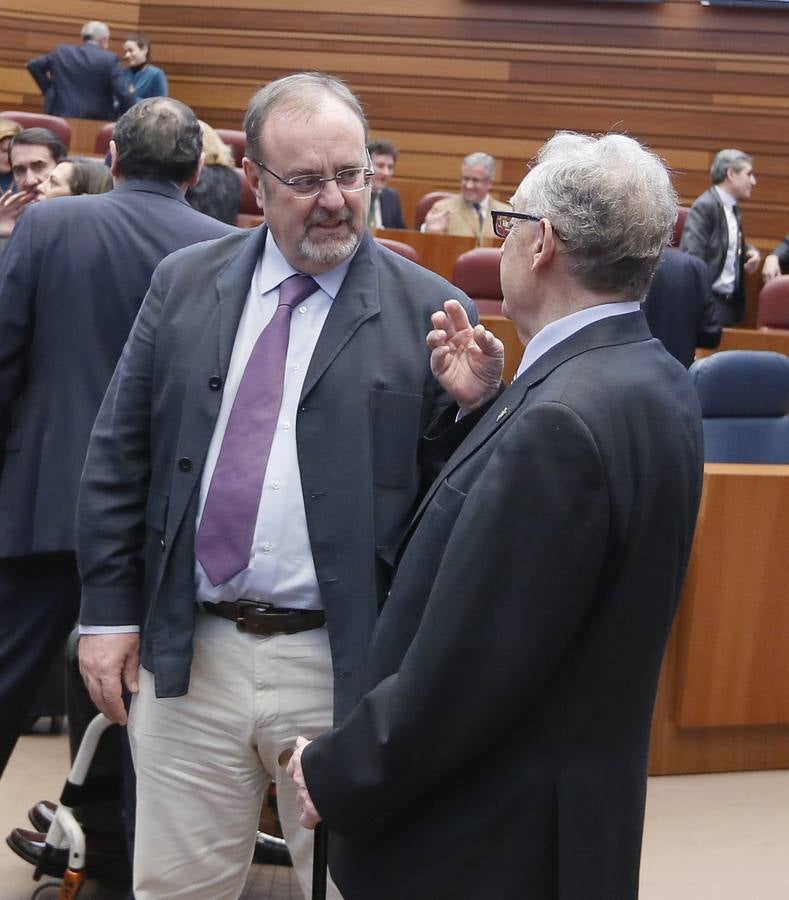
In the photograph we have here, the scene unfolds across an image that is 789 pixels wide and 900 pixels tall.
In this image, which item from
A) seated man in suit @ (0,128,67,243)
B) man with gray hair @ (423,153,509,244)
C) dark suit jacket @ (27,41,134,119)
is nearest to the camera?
seated man in suit @ (0,128,67,243)

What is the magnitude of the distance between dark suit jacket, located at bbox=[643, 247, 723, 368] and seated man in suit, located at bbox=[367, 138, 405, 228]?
99.4 inches

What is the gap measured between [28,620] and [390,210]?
238 inches

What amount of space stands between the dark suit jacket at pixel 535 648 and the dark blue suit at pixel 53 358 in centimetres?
110

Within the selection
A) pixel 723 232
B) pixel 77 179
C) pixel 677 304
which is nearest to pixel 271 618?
pixel 77 179

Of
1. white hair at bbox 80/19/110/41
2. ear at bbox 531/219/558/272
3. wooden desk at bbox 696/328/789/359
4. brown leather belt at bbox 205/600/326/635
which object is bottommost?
wooden desk at bbox 696/328/789/359

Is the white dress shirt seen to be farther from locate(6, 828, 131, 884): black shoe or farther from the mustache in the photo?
the mustache

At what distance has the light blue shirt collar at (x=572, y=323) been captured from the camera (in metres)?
1.29

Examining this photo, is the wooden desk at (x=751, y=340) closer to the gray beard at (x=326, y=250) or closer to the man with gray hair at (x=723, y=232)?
the man with gray hair at (x=723, y=232)

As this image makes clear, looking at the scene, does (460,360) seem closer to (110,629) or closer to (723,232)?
(110,629)

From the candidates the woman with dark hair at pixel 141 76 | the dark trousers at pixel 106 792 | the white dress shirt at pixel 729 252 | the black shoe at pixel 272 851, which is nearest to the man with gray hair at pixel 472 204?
the white dress shirt at pixel 729 252

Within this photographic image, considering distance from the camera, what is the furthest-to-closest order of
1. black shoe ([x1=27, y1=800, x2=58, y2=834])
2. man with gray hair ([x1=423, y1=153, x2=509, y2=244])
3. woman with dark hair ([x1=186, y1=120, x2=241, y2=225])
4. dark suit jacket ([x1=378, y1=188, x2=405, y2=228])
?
dark suit jacket ([x1=378, y1=188, x2=405, y2=228]) < man with gray hair ([x1=423, y1=153, x2=509, y2=244]) < woman with dark hair ([x1=186, y1=120, x2=241, y2=225]) < black shoe ([x1=27, y1=800, x2=58, y2=834])

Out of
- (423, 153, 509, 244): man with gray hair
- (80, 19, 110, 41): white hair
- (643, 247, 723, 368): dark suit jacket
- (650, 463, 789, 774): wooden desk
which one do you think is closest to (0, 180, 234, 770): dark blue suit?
(650, 463, 789, 774): wooden desk

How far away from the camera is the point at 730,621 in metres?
3.27

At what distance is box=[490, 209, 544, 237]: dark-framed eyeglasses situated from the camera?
1.30 meters
